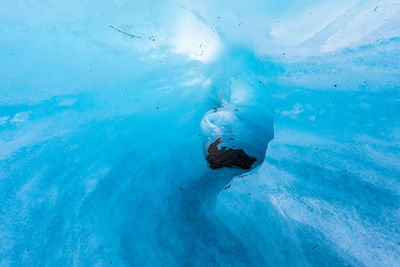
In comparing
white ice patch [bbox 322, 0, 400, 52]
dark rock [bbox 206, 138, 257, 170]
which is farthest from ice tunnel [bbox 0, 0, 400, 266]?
dark rock [bbox 206, 138, 257, 170]

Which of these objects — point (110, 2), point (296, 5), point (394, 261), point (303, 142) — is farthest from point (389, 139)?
point (110, 2)

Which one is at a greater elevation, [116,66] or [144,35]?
[144,35]

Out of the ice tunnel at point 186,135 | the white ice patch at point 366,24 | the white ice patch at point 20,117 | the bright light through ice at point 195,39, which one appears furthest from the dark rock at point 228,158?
the white ice patch at point 20,117

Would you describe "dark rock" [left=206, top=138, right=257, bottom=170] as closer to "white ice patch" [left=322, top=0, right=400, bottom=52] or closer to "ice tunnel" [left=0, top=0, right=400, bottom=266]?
"ice tunnel" [left=0, top=0, right=400, bottom=266]

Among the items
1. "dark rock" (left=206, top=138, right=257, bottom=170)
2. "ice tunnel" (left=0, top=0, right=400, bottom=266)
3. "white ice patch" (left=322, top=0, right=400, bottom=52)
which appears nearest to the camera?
"ice tunnel" (left=0, top=0, right=400, bottom=266)

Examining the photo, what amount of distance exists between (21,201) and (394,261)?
225 centimetres

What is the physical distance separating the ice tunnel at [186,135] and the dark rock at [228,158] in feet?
0.68

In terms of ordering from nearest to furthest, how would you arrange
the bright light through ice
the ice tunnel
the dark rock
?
the ice tunnel → the bright light through ice → the dark rock

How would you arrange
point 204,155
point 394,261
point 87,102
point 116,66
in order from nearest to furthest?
1. point 394,261
2. point 87,102
3. point 116,66
4. point 204,155

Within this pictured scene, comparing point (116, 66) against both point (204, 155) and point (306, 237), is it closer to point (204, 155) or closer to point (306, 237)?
point (204, 155)

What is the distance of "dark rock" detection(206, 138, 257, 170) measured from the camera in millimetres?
2449

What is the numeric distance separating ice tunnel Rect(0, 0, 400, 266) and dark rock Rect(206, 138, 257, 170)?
0.21m

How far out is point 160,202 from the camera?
5.16ft

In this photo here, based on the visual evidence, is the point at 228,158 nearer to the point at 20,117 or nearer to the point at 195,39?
the point at 195,39
